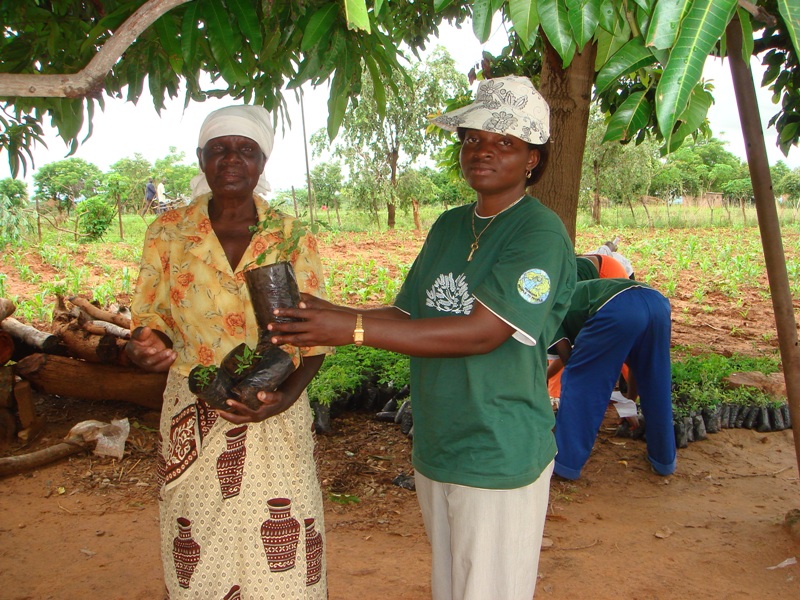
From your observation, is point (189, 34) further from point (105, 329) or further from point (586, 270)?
point (105, 329)

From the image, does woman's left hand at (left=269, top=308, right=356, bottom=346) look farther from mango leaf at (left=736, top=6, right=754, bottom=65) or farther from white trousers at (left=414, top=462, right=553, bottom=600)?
mango leaf at (left=736, top=6, right=754, bottom=65)

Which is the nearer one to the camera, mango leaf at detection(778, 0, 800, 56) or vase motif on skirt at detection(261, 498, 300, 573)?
mango leaf at detection(778, 0, 800, 56)

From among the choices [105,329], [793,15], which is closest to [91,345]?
[105,329]

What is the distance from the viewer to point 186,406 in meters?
1.86

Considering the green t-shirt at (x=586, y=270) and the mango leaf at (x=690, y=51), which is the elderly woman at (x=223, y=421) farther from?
the green t-shirt at (x=586, y=270)

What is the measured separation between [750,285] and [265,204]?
10.7 meters

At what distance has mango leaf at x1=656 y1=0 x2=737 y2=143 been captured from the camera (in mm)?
1080

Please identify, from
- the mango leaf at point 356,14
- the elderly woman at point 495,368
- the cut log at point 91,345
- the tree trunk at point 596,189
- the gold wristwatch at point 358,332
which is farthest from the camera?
the tree trunk at point 596,189

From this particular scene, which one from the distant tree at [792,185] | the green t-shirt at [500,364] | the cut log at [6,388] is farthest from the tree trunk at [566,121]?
the distant tree at [792,185]

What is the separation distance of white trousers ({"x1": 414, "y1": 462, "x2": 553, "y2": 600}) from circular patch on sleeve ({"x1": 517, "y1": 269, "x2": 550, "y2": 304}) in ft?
1.68

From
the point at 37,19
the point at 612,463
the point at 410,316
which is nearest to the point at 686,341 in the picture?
the point at 612,463

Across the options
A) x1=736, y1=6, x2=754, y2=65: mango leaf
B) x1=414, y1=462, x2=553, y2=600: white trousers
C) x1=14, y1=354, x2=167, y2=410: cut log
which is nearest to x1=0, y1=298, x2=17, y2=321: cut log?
x1=14, y1=354, x2=167, y2=410: cut log

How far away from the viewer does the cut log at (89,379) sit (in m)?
4.42

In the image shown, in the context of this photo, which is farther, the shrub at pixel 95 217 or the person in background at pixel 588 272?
the shrub at pixel 95 217
